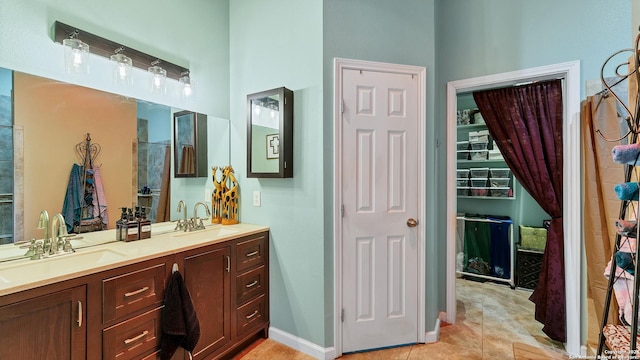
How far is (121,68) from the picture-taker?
5.91 feet

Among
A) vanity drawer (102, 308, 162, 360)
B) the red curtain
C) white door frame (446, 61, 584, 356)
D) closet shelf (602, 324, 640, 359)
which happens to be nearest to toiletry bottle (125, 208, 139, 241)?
vanity drawer (102, 308, 162, 360)

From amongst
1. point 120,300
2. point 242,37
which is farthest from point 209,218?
point 242,37

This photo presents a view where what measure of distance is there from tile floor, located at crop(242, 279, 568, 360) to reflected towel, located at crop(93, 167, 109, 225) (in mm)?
1391

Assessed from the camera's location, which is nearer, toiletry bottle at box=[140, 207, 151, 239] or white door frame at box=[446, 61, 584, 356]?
toiletry bottle at box=[140, 207, 151, 239]

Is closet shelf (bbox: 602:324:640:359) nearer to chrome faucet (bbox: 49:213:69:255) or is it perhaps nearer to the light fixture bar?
chrome faucet (bbox: 49:213:69:255)

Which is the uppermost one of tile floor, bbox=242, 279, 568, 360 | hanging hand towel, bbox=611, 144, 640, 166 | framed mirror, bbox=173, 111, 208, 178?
framed mirror, bbox=173, 111, 208, 178

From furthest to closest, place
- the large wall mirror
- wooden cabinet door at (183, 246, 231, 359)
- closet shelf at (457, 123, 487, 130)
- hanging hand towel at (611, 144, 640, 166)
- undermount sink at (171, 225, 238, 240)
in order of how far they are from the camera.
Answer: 1. closet shelf at (457, 123, 487, 130)
2. undermount sink at (171, 225, 238, 240)
3. wooden cabinet door at (183, 246, 231, 359)
4. the large wall mirror
5. hanging hand towel at (611, 144, 640, 166)

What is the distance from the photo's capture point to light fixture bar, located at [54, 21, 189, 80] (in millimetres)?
1554

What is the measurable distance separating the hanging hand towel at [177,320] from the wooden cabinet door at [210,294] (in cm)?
10

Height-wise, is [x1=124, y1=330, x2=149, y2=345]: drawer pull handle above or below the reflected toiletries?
below

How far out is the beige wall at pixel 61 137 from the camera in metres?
1.44

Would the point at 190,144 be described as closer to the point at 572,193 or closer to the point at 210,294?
the point at 210,294

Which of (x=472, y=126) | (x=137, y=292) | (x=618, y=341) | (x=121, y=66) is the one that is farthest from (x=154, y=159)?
(x=472, y=126)

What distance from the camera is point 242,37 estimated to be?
93.9 inches
